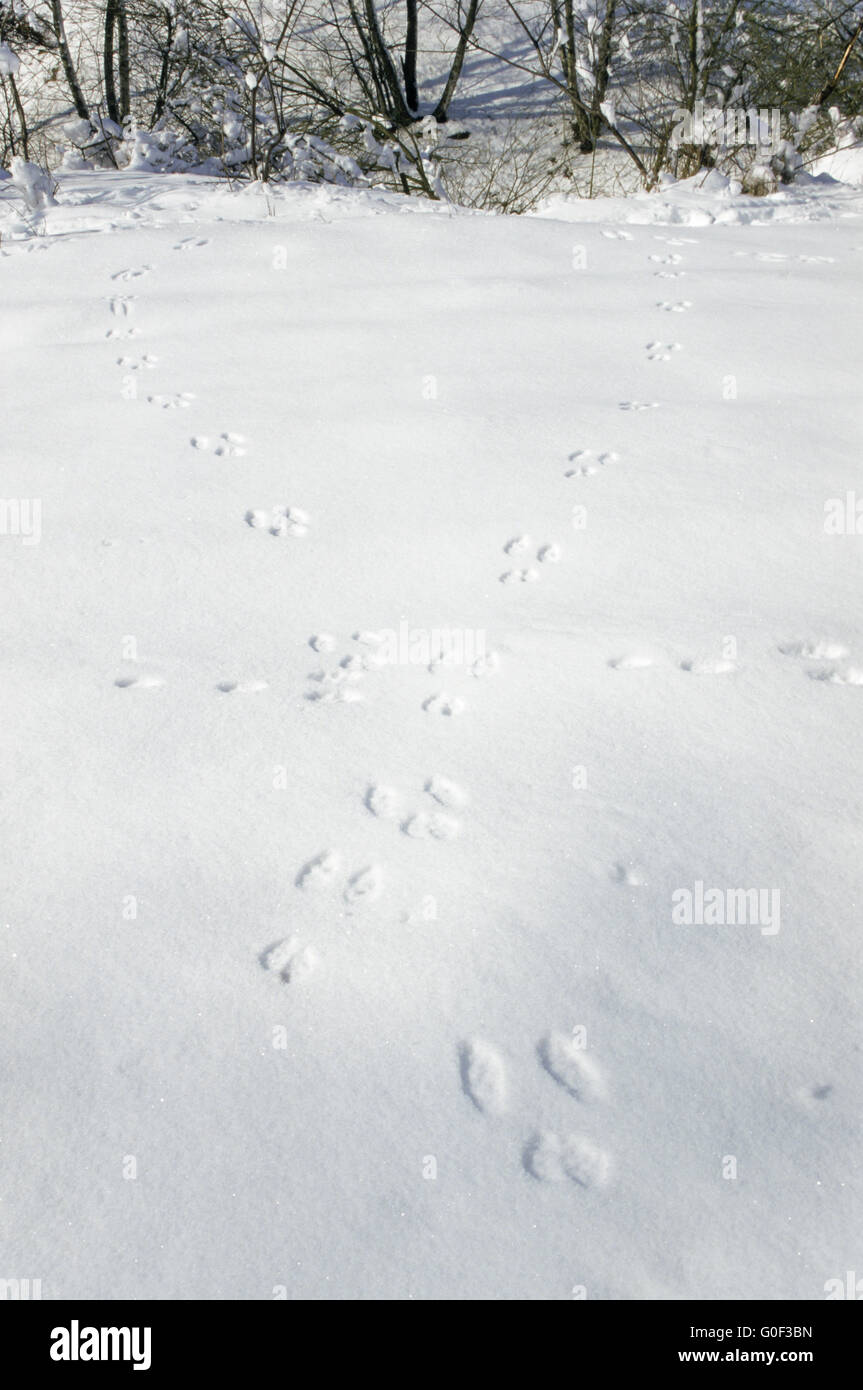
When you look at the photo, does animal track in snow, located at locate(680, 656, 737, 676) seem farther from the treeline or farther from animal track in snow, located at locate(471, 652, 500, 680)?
the treeline

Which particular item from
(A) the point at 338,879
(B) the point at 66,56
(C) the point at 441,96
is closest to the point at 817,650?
(A) the point at 338,879

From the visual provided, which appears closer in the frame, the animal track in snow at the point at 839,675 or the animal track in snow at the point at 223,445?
the animal track in snow at the point at 839,675

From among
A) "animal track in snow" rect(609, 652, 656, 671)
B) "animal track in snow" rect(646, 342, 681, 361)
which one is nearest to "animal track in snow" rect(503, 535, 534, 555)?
"animal track in snow" rect(609, 652, 656, 671)

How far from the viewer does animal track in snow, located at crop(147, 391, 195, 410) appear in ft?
10.4

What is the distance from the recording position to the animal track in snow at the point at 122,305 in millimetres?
3770

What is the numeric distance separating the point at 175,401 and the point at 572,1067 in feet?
8.63

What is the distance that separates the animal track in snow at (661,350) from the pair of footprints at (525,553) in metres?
1.27

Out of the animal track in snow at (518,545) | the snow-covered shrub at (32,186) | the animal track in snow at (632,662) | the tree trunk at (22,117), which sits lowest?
the animal track in snow at (632,662)

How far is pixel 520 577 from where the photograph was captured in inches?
95.3

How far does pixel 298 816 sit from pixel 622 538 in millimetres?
1230

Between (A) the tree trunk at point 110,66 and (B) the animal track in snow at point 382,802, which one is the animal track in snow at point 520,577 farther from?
(A) the tree trunk at point 110,66

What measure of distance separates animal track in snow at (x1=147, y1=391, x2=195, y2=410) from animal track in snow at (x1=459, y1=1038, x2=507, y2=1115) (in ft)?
8.14

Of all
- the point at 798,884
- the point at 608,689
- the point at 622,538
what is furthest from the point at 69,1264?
the point at 622,538

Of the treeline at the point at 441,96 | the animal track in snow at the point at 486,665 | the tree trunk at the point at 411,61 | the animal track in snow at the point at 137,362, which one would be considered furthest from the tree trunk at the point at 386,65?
the animal track in snow at the point at 486,665
